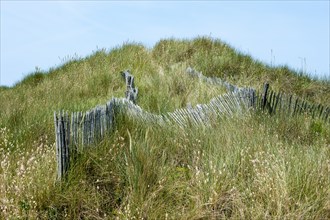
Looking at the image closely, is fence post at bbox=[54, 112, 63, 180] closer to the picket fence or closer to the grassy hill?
the picket fence

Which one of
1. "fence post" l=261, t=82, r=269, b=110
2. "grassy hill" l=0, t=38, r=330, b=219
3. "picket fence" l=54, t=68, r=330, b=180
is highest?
"fence post" l=261, t=82, r=269, b=110

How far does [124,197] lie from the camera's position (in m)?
5.28

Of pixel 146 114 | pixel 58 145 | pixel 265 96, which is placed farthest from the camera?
pixel 265 96

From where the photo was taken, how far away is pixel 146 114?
6938 mm

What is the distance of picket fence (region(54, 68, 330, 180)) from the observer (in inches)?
214

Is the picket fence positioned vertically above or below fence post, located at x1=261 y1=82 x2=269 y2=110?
below

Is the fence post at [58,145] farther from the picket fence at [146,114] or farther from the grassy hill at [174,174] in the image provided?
the grassy hill at [174,174]

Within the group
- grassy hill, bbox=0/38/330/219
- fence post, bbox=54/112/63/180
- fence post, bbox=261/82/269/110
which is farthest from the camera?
fence post, bbox=261/82/269/110

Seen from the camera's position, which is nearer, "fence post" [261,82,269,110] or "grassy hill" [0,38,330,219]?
"grassy hill" [0,38,330,219]

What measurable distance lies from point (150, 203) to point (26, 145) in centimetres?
223

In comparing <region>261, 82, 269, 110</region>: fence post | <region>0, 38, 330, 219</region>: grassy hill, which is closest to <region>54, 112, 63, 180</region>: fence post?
<region>0, 38, 330, 219</region>: grassy hill

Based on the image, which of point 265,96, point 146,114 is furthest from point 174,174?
point 265,96

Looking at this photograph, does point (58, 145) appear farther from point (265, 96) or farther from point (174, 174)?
point (265, 96)

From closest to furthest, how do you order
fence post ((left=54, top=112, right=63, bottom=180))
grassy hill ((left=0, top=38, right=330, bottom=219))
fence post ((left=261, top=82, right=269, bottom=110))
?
grassy hill ((left=0, top=38, right=330, bottom=219)) < fence post ((left=54, top=112, right=63, bottom=180)) < fence post ((left=261, top=82, right=269, bottom=110))
